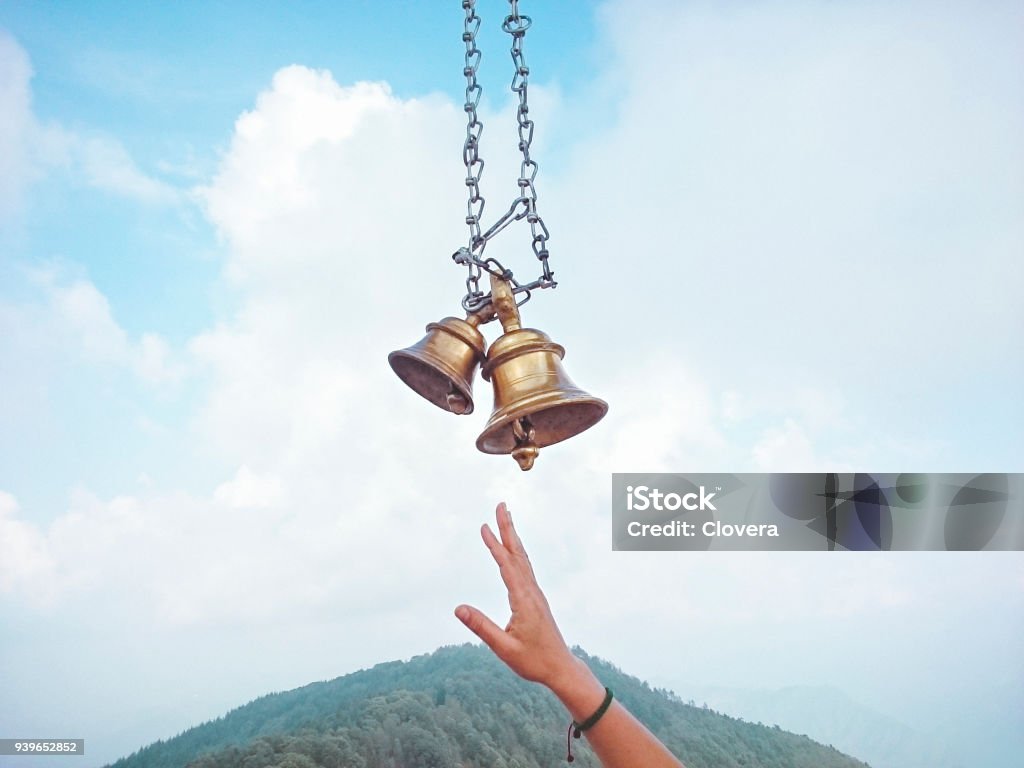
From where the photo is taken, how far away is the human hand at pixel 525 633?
1.79 metres

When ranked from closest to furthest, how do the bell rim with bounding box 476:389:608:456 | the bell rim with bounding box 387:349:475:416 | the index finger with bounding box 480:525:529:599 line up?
the index finger with bounding box 480:525:529:599
the bell rim with bounding box 476:389:608:456
the bell rim with bounding box 387:349:475:416

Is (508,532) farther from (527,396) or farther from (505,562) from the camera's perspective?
(527,396)

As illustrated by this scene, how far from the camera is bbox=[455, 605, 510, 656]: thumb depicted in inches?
69.4

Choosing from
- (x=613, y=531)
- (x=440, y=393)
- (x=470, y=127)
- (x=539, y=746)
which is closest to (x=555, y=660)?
(x=440, y=393)

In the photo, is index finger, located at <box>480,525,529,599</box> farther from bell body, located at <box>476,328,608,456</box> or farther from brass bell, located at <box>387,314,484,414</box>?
brass bell, located at <box>387,314,484,414</box>

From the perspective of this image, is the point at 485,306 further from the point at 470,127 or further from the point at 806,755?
the point at 806,755

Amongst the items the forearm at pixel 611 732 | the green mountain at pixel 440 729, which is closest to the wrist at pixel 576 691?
the forearm at pixel 611 732

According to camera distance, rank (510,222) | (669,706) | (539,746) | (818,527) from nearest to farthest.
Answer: (510,222) < (818,527) < (539,746) < (669,706)

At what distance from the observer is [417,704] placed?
9844mm

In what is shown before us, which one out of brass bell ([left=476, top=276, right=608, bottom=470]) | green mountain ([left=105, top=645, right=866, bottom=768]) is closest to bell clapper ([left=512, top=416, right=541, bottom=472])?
brass bell ([left=476, top=276, right=608, bottom=470])

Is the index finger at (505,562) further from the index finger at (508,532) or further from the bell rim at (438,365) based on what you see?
the bell rim at (438,365)

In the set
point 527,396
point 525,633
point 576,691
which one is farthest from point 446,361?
point 576,691

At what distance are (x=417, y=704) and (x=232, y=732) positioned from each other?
2.38m

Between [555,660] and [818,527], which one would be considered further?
[818,527]
